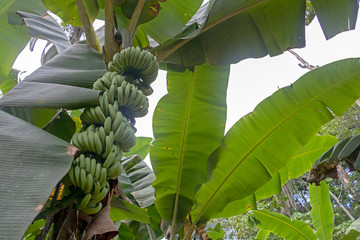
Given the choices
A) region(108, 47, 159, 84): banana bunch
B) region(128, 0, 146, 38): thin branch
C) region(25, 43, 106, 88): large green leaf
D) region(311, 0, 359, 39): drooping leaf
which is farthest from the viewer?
region(311, 0, 359, 39): drooping leaf

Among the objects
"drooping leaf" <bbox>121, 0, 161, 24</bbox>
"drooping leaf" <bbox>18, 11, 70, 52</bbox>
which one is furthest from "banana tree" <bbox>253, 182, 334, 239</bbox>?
"drooping leaf" <bbox>18, 11, 70, 52</bbox>

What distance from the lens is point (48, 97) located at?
2.37 feet

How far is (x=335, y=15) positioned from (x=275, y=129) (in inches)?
25.9

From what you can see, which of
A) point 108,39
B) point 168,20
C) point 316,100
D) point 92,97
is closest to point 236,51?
point 168,20

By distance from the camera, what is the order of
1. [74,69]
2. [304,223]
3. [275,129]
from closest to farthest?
1. [74,69]
2. [275,129]
3. [304,223]

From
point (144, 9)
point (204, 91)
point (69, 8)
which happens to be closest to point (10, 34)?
point (69, 8)

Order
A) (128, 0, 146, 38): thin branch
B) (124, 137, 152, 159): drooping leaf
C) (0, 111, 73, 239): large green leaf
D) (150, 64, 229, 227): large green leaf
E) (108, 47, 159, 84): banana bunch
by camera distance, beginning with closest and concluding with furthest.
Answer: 1. (0, 111, 73, 239): large green leaf
2. (108, 47, 159, 84): banana bunch
3. (128, 0, 146, 38): thin branch
4. (150, 64, 229, 227): large green leaf
5. (124, 137, 152, 159): drooping leaf

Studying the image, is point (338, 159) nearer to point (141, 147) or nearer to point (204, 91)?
point (204, 91)

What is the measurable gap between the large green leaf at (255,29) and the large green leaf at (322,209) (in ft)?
4.57

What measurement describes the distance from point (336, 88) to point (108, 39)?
3.96 feet

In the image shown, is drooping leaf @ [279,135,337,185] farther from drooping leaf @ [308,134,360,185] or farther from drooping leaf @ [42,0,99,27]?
drooping leaf @ [42,0,99,27]

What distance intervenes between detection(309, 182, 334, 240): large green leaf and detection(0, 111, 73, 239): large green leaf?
7.61 feet

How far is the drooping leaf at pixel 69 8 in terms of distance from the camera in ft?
4.59

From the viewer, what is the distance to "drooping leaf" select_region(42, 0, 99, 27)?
1398mm
